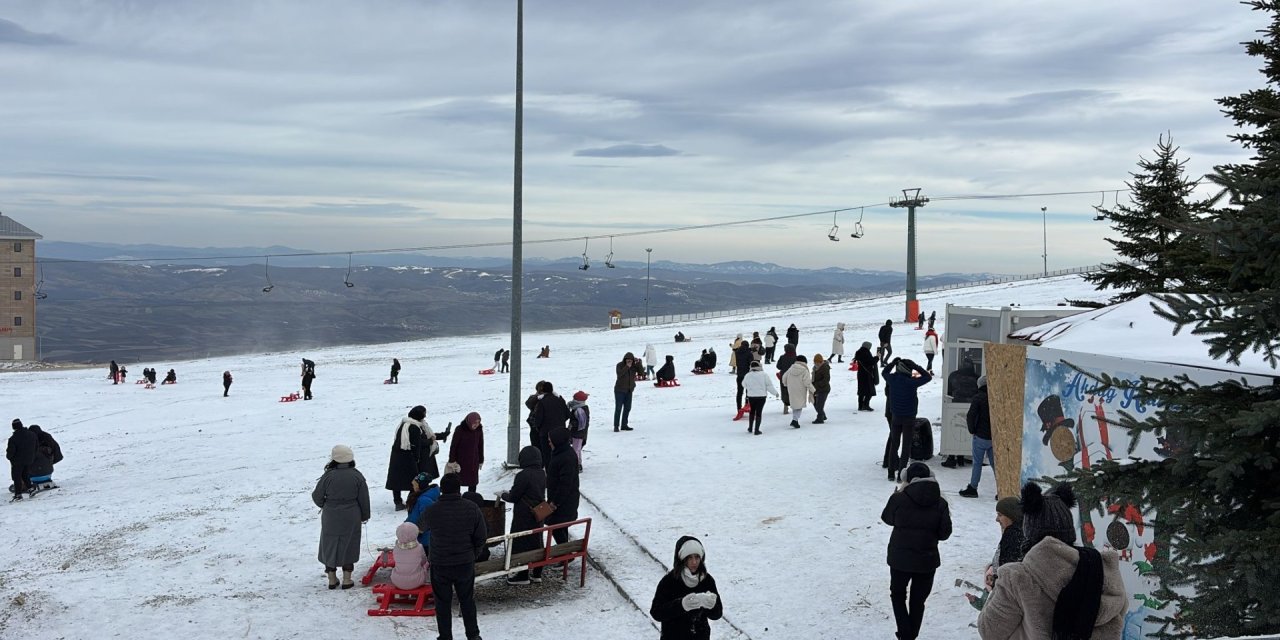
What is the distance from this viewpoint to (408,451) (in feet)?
41.7

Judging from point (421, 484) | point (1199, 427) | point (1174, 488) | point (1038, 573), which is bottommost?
point (421, 484)

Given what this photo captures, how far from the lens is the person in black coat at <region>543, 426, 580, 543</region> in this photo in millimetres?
10242

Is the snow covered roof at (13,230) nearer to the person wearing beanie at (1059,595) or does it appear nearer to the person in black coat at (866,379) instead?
the person in black coat at (866,379)

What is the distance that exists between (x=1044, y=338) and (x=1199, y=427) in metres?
4.19

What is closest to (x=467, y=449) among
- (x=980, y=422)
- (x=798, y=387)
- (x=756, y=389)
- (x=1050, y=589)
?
(x=980, y=422)

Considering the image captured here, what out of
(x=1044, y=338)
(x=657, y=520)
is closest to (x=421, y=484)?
(x=657, y=520)

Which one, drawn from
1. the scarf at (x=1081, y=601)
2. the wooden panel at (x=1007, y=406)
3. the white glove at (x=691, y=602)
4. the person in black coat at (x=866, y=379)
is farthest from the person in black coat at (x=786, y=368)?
the scarf at (x=1081, y=601)

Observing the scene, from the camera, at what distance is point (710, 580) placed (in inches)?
242

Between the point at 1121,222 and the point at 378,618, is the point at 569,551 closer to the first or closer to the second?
the point at 378,618

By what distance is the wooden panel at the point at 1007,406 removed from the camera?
9.34m

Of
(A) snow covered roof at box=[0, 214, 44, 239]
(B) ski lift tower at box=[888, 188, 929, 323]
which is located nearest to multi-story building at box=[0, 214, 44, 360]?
(A) snow covered roof at box=[0, 214, 44, 239]

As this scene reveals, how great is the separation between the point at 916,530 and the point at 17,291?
11674 centimetres

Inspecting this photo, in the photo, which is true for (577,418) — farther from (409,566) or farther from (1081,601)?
(1081,601)

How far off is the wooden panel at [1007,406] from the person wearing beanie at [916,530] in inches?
78.6
